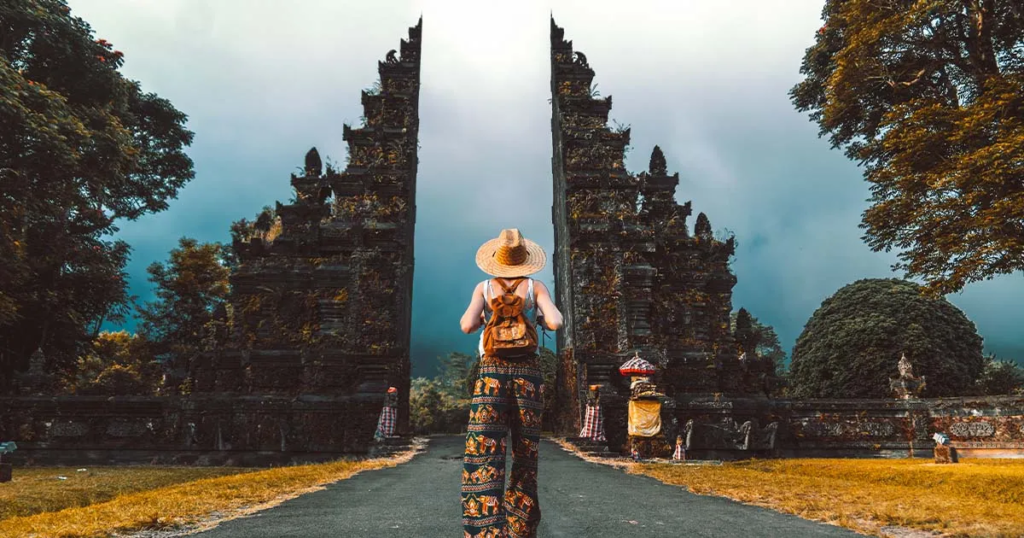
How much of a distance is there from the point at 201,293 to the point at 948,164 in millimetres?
31359

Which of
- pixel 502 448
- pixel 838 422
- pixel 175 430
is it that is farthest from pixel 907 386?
pixel 175 430

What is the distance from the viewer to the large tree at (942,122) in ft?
36.1

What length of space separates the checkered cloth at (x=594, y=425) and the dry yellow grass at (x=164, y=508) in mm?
7121

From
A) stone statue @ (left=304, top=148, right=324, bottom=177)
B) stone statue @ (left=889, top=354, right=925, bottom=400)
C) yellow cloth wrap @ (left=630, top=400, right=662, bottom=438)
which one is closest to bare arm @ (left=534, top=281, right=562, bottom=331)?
yellow cloth wrap @ (left=630, top=400, right=662, bottom=438)

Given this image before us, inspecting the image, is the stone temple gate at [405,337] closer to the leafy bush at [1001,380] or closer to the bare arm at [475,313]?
the leafy bush at [1001,380]

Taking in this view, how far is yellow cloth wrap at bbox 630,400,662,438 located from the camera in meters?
12.0

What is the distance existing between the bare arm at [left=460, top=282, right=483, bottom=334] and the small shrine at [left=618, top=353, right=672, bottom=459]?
9.13 m

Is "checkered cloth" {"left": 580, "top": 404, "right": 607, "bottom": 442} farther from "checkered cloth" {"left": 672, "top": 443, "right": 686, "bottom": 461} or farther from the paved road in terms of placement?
the paved road

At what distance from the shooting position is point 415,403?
2784 centimetres

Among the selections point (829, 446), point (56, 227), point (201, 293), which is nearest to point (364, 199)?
point (56, 227)

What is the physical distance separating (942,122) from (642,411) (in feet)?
31.4

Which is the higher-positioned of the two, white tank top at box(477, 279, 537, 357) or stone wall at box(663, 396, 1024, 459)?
white tank top at box(477, 279, 537, 357)

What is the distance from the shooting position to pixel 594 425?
1362cm

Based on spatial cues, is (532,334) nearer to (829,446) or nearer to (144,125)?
(829,446)
